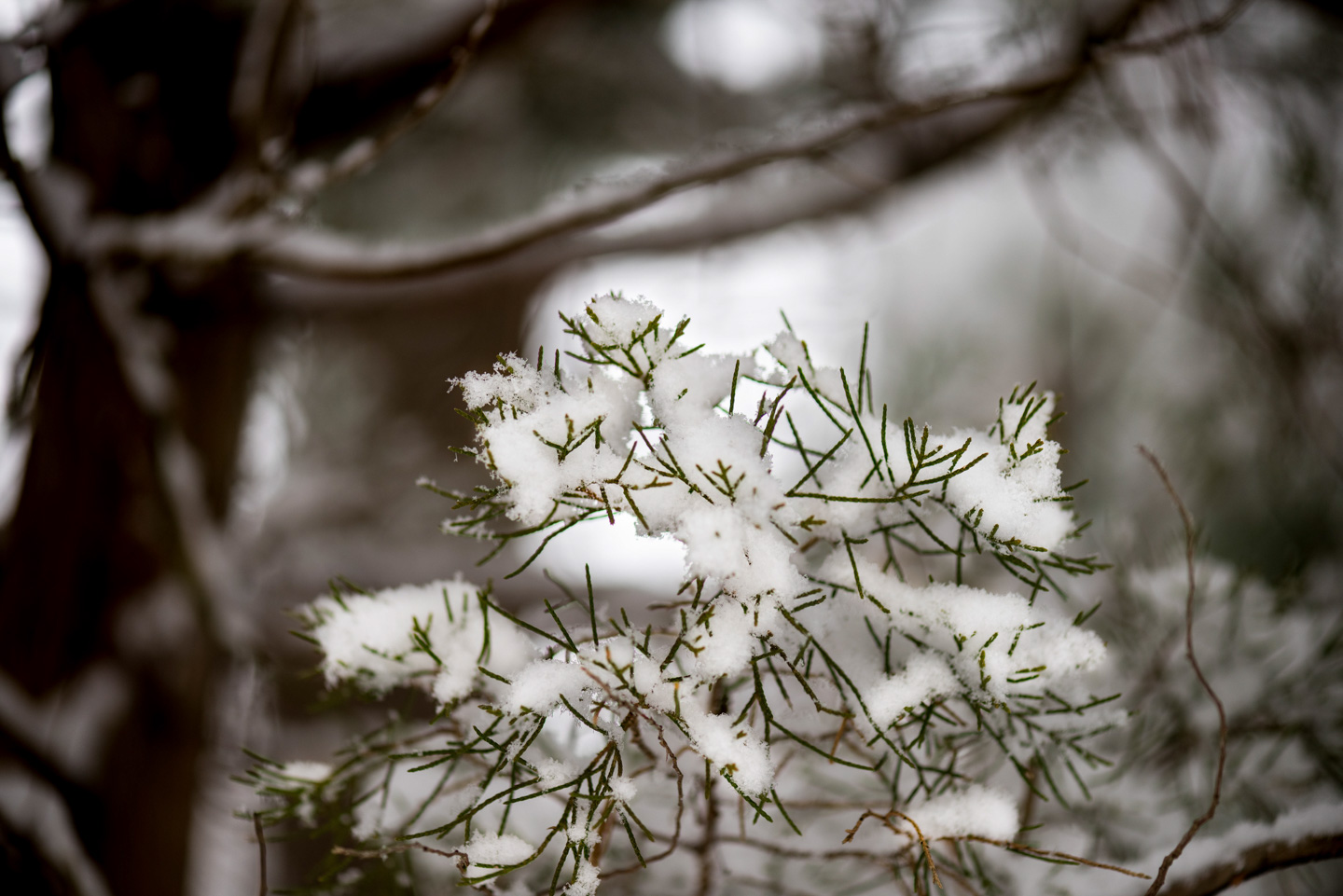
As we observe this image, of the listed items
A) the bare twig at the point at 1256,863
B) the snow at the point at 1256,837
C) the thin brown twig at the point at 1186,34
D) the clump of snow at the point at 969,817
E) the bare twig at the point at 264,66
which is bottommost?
the bare twig at the point at 1256,863

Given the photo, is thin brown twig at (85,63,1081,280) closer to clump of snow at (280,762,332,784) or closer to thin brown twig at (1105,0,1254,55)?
thin brown twig at (1105,0,1254,55)

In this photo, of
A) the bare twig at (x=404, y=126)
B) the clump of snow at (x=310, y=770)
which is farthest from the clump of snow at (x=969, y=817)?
the bare twig at (x=404, y=126)

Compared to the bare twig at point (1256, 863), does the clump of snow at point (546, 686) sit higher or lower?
higher

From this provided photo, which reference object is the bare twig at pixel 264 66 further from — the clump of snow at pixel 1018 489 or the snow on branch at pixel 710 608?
the clump of snow at pixel 1018 489

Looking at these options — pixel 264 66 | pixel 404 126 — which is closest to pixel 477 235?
pixel 404 126

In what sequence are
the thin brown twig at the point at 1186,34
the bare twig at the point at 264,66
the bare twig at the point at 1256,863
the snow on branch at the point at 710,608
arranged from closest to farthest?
the snow on branch at the point at 710,608 < the bare twig at the point at 1256,863 < the thin brown twig at the point at 1186,34 < the bare twig at the point at 264,66

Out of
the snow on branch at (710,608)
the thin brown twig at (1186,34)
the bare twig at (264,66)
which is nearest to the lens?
the snow on branch at (710,608)

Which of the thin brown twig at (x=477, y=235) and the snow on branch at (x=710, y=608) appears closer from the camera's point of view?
the snow on branch at (x=710, y=608)

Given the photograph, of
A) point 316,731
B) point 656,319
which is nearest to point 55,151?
point 656,319
